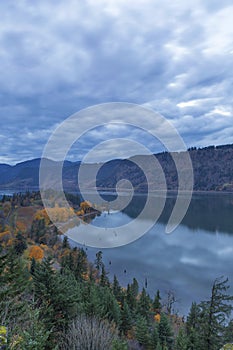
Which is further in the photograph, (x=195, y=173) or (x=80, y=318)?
(x=195, y=173)

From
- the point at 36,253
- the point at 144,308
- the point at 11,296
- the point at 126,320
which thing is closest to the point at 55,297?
the point at 11,296

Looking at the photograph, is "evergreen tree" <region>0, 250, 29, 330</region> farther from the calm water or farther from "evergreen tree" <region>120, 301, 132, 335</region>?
the calm water

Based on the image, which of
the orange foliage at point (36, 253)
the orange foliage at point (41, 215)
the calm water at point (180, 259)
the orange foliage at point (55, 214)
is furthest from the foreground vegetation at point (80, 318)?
the orange foliage at point (41, 215)

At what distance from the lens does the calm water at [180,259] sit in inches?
981

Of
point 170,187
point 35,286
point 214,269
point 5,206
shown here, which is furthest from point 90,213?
point 170,187

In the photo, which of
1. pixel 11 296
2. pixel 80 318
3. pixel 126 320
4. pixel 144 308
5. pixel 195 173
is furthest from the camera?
pixel 195 173

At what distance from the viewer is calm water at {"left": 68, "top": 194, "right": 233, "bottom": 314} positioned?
2491cm

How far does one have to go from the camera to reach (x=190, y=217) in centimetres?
5906

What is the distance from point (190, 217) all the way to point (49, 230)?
95.1 feet

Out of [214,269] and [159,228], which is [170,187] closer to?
[159,228]

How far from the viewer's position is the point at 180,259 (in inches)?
1276

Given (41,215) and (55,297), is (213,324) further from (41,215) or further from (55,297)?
(41,215)

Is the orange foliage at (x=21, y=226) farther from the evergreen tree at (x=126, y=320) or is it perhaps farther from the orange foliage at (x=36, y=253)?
the evergreen tree at (x=126, y=320)

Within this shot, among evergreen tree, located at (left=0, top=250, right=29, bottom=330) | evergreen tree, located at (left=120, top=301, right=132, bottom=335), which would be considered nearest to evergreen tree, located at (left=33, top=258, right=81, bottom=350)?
evergreen tree, located at (left=0, top=250, right=29, bottom=330)
